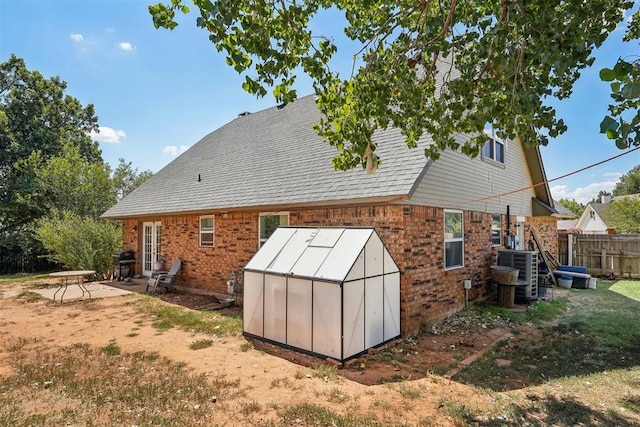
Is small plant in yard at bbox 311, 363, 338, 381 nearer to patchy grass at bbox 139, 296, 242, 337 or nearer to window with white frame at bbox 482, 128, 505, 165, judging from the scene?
patchy grass at bbox 139, 296, 242, 337

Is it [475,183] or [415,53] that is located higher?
[415,53]

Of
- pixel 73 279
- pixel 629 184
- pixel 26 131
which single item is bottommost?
pixel 73 279

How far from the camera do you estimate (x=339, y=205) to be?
302 inches

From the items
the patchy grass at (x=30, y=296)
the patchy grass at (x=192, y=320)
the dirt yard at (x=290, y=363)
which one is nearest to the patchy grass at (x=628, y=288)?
the dirt yard at (x=290, y=363)

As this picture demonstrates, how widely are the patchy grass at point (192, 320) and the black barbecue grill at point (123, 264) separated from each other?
5317 millimetres

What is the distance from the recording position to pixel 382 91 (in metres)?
5.63

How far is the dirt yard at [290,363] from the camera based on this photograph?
4.04m

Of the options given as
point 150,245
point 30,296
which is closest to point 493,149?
point 150,245

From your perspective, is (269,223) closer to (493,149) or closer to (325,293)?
(325,293)

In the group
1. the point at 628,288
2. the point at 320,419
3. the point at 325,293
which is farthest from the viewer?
the point at 628,288

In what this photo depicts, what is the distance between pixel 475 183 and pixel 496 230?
222 centimetres

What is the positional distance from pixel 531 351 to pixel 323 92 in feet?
18.8

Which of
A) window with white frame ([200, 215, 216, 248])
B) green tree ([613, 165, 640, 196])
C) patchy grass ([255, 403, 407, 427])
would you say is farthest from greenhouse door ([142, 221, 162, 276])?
green tree ([613, 165, 640, 196])

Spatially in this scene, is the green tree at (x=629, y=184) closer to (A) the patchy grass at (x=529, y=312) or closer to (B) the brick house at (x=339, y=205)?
(B) the brick house at (x=339, y=205)
